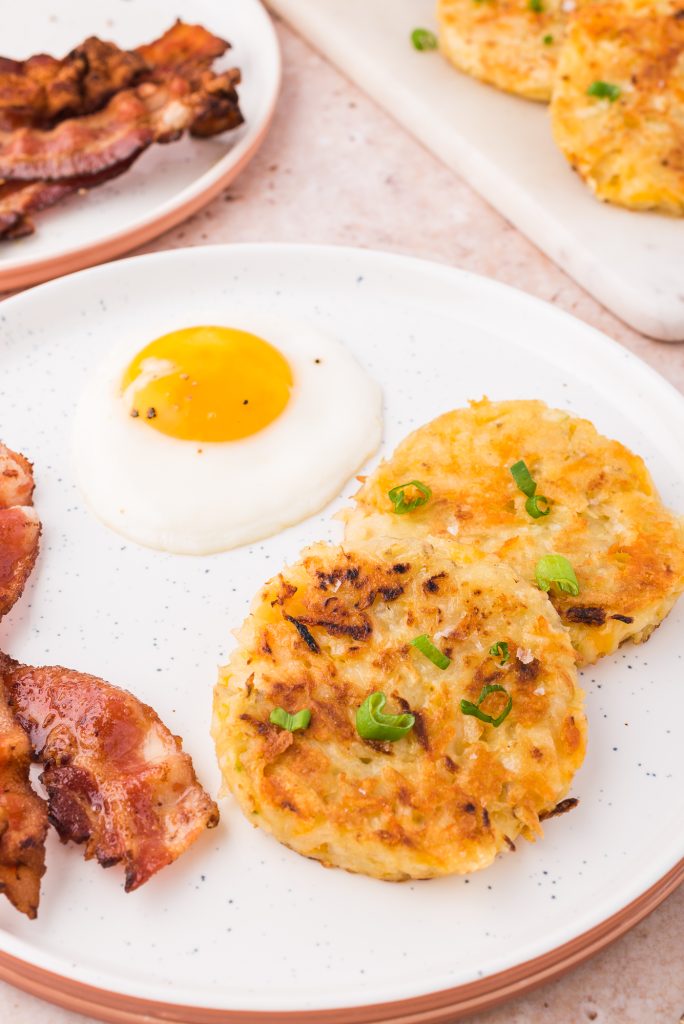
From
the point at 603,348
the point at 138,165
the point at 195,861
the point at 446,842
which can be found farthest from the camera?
the point at 138,165

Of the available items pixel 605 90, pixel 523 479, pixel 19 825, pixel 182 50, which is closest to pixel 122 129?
pixel 182 50

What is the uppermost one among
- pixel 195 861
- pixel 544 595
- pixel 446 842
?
pixel 544 595

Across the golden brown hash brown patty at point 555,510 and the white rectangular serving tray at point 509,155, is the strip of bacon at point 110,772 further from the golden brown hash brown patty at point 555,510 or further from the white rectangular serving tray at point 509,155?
the white rectangular serving tray at point 509,155

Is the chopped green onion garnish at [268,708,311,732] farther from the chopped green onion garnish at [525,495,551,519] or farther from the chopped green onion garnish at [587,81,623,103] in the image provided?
the chopped green onion garnish at [587,81,623,103]

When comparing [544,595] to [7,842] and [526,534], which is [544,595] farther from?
[7,842]

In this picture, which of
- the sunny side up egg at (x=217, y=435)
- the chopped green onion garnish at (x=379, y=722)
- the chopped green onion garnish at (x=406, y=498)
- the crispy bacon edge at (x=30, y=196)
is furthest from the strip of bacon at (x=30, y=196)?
the chopped green onion garnish at (x=379, y=722)

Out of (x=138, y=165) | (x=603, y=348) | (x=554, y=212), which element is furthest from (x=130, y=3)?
(x=603, y=348)

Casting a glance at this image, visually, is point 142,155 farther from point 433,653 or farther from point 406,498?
point 433,653
